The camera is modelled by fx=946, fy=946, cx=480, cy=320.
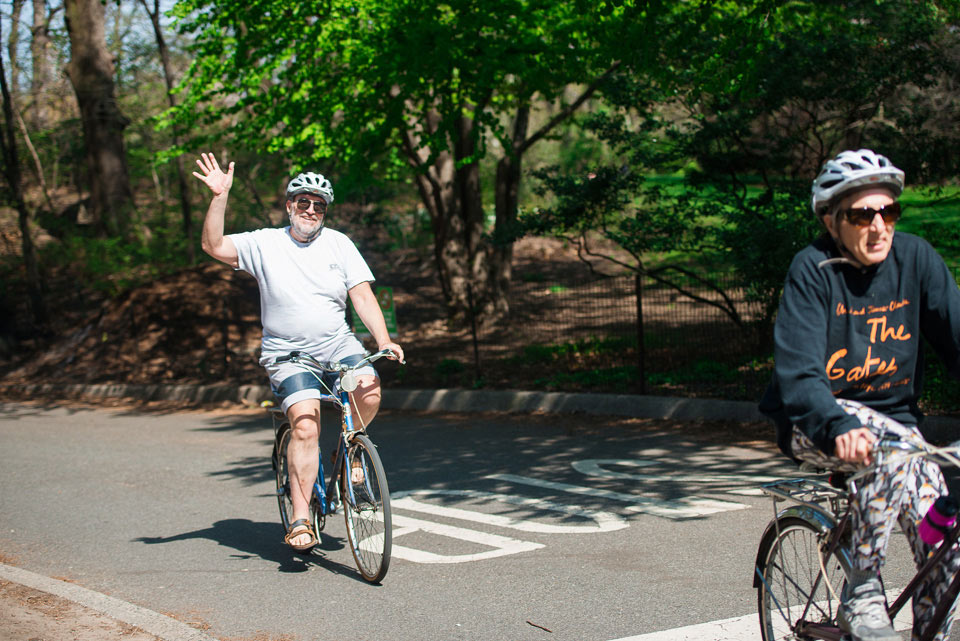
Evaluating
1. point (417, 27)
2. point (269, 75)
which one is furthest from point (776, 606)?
point (269, 75)

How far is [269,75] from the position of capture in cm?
1395

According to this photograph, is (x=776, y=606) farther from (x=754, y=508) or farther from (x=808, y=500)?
(x=754, y=508)

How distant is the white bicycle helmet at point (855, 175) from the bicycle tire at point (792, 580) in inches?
42.8

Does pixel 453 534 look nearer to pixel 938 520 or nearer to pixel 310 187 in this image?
pixel 310 187

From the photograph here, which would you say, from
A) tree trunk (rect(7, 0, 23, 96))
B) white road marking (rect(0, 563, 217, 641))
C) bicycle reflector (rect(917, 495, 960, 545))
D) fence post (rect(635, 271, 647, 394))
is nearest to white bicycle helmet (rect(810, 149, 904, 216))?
bicycle reflector (rect(917, 495, 960, 545))

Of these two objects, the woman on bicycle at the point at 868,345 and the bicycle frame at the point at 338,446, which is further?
the bicycle frame at the point at 338,446

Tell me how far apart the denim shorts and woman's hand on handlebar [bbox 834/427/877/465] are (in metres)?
3.02

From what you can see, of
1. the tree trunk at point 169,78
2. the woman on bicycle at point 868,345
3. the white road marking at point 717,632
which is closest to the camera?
the woman on bicycle at point 868,345

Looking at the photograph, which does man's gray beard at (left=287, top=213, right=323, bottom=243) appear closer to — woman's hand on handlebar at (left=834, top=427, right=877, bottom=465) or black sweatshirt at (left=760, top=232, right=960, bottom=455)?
black sweatshirt at (left=760, top=232, right=960, bottom=455)

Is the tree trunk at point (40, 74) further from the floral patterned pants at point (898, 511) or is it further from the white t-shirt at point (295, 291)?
the floral patterned pants at point (898, 511)

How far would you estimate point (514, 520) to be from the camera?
630 cm

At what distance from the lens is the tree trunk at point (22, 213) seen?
20.0 m

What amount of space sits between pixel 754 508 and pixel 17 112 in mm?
23304

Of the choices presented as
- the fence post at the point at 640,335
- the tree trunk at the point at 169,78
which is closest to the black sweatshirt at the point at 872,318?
the fence post at the point at 640,335
